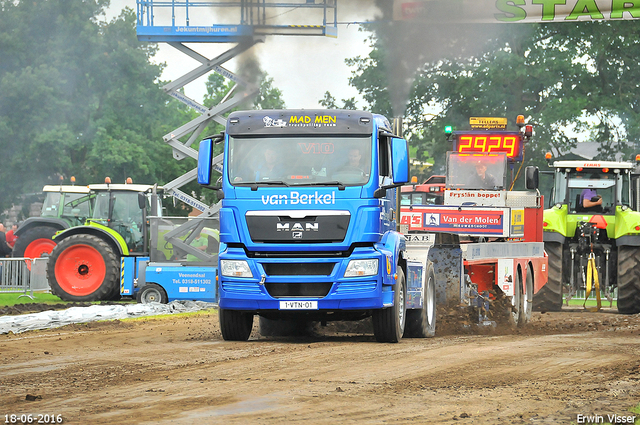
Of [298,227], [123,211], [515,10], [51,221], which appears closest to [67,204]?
[51,221]

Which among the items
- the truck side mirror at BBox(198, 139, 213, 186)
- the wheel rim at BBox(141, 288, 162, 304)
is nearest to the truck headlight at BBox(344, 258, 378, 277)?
the truck side mirror at BBox(198, 139, 213, 186)

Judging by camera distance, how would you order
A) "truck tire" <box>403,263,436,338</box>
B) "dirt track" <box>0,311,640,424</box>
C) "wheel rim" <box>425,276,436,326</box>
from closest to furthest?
"dirt track" <box>0,311,640,424</box>, "truck tire" <box>403,263,436,338</box>, "wheel rim" <box>425,276,436,326</box>

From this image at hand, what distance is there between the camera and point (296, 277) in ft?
37.7

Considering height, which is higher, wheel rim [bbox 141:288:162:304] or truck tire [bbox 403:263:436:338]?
truck tire [bbox 403:263:436:338]

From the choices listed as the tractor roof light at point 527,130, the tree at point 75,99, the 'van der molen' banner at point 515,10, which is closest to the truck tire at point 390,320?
the tractor roof light at point 527,130

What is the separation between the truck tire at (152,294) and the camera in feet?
62.0

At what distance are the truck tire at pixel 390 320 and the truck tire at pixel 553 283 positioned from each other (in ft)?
25.8

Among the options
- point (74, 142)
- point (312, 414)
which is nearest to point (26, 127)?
point (74, 142)

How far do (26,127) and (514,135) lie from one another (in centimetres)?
3055

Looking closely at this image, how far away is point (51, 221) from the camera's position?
23578 mm

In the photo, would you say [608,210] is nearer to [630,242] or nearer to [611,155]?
[630,242]

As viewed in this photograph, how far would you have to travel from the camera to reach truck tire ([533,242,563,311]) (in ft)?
63.4

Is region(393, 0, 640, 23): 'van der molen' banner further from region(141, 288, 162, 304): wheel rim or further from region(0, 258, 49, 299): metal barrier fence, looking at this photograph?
region(0, 258, 49, 299): metal barrier fence

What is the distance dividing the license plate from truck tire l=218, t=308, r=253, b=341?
3.08ft
